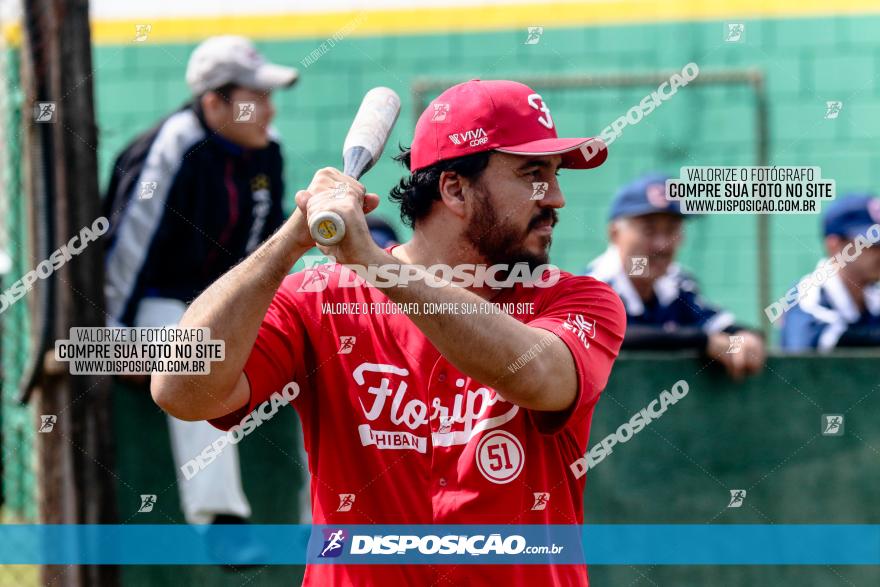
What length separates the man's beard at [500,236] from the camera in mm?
2686

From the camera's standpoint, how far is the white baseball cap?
4.93 metres

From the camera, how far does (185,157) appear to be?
464 centimetres

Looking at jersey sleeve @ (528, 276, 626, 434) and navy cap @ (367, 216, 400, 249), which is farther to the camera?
navy cap @ (367, 216, 400, 249)

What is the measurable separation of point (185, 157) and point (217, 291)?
2.28 meters

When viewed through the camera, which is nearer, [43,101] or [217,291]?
[217,291]

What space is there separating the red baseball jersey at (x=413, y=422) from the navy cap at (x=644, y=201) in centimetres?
218

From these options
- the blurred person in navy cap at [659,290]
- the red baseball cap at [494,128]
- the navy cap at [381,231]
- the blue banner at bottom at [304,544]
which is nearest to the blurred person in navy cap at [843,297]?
the blurred person in navy cap at [659,290]

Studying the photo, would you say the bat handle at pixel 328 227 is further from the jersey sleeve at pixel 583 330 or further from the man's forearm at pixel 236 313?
→ the jersey sleeve at pixel 583 330

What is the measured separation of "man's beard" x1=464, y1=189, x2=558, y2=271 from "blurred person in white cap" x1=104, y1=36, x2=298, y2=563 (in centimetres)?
202

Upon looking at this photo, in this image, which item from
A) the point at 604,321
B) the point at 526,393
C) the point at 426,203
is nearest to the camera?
the point at 526,393

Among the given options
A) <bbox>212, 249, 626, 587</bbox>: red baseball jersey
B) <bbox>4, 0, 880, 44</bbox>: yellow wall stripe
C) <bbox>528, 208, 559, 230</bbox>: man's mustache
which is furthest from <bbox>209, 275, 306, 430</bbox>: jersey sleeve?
<bbox>4, 0, 880, 44</bbox>: yellow wall stripe

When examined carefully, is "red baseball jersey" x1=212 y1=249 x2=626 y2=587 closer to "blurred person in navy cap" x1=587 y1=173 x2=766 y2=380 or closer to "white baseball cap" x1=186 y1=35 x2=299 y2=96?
"blurred person in navy cap" x1=587 y1=173 x2=766 y2=380

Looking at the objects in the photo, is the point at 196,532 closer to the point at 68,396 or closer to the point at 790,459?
the point at 68,396

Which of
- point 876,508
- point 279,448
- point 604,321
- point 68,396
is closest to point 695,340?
point 876,508
